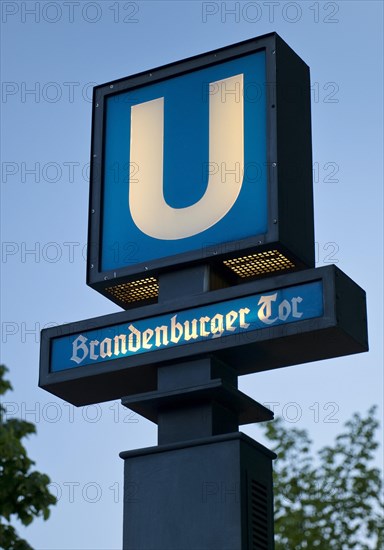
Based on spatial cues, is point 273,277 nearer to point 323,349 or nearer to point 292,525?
point 323,349

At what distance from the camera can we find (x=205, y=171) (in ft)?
37.7

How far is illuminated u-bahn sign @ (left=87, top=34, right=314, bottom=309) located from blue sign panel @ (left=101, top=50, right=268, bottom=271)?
1cm

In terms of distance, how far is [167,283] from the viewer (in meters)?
11.2

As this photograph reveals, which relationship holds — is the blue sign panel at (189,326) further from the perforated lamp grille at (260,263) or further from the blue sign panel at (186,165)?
the blue sign panel at (186,165)

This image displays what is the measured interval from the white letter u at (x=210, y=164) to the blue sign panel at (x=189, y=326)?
2.97ft

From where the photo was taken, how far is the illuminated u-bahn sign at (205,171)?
11078 millimetres

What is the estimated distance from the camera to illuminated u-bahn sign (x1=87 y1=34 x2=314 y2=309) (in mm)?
11078

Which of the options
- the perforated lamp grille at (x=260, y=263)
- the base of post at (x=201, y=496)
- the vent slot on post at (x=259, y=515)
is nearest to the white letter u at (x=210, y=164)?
the perforated lamp grille at (x=260, y=263)

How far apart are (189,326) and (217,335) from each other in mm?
304

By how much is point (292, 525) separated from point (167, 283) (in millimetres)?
13290

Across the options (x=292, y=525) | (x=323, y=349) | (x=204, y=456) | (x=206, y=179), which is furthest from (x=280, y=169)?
(x=292, y=525)

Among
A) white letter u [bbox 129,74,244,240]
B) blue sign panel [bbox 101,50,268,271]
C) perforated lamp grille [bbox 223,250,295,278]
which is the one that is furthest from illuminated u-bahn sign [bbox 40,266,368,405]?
white letter u [bbox 129,74,244,240]

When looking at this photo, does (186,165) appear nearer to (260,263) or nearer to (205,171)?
(205,171)

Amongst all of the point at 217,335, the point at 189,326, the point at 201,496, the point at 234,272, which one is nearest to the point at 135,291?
the point at 234,272
